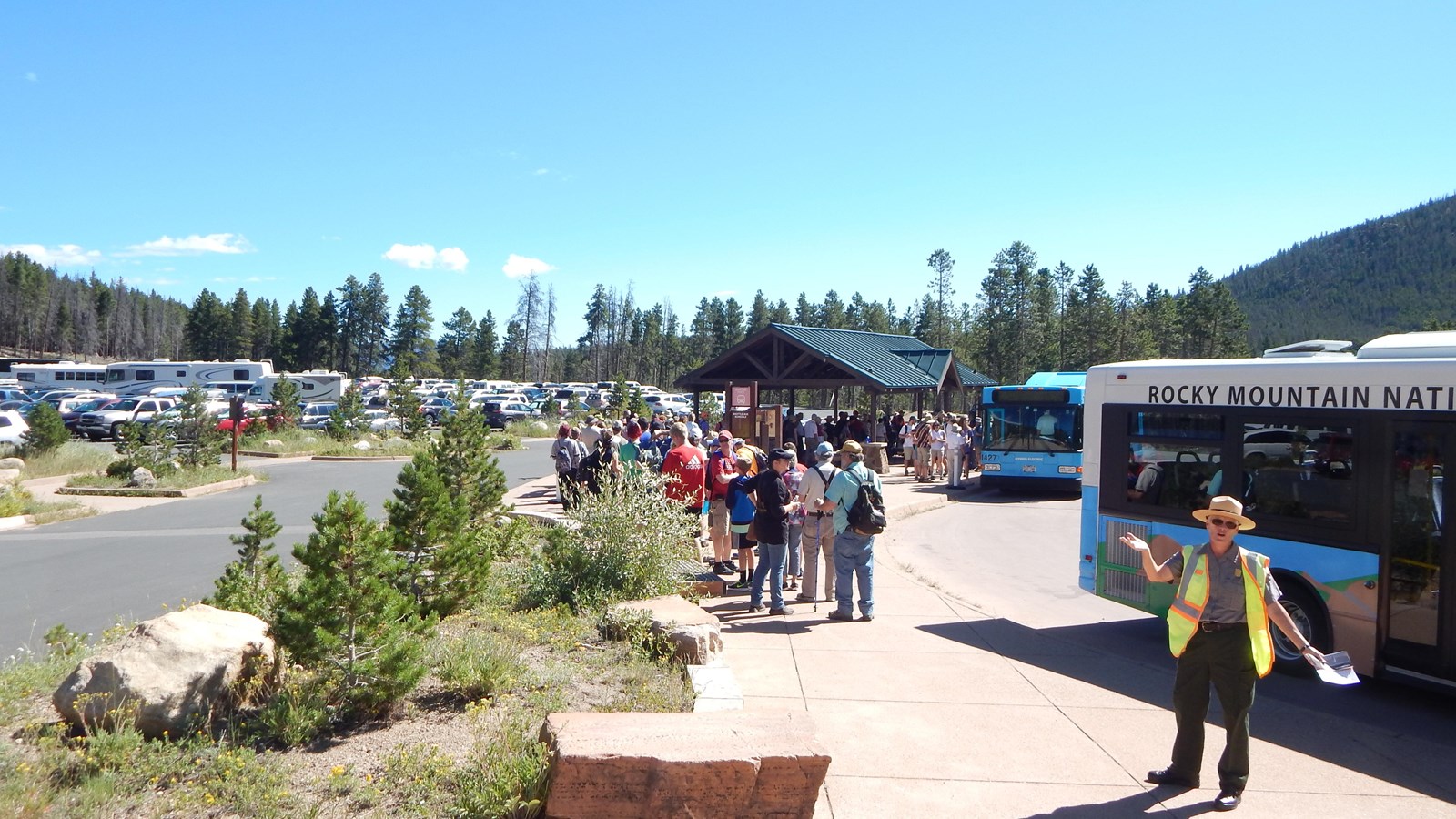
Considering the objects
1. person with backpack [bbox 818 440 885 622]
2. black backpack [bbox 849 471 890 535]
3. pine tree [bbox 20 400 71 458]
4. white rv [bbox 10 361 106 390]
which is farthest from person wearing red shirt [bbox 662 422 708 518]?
white rv [bbox 10 361 106 390]

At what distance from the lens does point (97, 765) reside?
4590mm

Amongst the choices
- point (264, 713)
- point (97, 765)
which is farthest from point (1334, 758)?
point (97, 765)

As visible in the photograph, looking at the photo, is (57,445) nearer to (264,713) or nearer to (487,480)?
(487,480)

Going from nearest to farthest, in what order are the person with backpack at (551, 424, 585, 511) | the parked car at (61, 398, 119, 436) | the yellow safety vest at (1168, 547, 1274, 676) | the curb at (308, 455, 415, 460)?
the yellow safety vest at (1168, 547, 1274, 676)
the person with backpack at (551, 424, 585, 511)
the curb at (308, 455, 415, 460)
the parked car at (61, 398, 119, 436)

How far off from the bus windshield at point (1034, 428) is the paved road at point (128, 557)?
1333 centimetres

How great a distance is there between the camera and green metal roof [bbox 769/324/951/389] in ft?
87.2

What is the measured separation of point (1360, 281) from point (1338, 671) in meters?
148

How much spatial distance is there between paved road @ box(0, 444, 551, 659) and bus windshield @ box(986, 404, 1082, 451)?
525 inches

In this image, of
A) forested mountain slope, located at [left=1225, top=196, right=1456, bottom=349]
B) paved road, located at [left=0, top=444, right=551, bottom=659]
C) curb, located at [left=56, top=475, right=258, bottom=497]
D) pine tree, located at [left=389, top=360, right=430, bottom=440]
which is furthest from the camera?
forested mountain slope, located at [left=1225, top=196, right=1456, bottom=349]

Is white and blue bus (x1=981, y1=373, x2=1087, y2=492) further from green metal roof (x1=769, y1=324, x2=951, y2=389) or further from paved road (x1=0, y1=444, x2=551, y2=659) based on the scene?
paved road (x1=0, y1=444, x2=551, y2=659)

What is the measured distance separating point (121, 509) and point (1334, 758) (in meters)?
19.2

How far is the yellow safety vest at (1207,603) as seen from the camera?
199 inches

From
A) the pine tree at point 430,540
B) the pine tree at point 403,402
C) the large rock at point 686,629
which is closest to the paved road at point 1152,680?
the large rock at point 686,629

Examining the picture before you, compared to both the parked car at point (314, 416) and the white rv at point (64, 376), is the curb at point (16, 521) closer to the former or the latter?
the parked car at point (314, 416)
